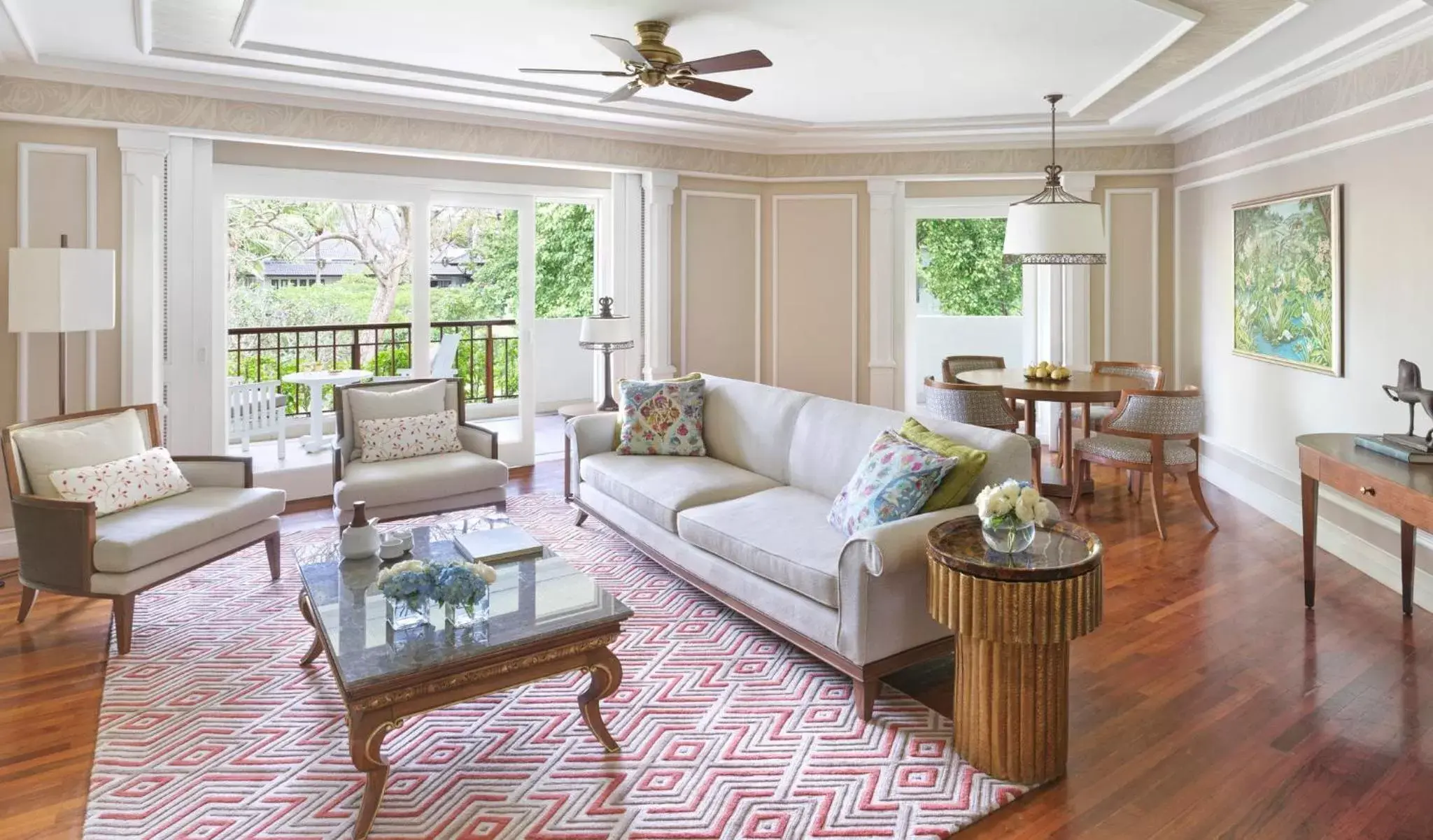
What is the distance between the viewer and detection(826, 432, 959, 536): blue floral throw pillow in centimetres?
287

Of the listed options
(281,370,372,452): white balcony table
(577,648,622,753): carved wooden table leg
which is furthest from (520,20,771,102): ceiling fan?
(281,370,372,452): white balcony table

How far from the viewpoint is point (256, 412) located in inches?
215

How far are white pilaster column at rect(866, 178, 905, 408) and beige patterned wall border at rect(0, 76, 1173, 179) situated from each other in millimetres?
149

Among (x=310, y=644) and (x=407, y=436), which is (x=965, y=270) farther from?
(x=310, y=644)

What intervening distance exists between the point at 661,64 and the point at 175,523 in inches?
109

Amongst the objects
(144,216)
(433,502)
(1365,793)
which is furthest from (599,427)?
(1365,793)

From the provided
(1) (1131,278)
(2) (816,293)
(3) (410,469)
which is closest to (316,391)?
(3) (410,469)

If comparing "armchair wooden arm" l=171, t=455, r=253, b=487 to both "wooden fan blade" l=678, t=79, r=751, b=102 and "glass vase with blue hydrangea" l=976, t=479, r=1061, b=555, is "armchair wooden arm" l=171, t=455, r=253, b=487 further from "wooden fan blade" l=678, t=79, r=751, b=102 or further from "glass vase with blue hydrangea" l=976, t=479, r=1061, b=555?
"glass vase with blue hydrangea" l=976, t=479, r=1061, b=555

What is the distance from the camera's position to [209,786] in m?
2.33

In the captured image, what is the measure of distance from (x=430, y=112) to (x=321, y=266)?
1.24 meters

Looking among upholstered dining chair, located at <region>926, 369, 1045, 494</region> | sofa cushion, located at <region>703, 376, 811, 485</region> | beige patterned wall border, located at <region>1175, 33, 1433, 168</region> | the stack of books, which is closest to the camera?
the stack of books

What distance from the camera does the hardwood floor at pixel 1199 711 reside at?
2188 mm

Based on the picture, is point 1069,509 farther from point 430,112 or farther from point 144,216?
point 144,216

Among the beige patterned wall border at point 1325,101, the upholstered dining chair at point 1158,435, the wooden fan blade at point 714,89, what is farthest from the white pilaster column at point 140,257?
the beige patterned wall border at point 1325,101
